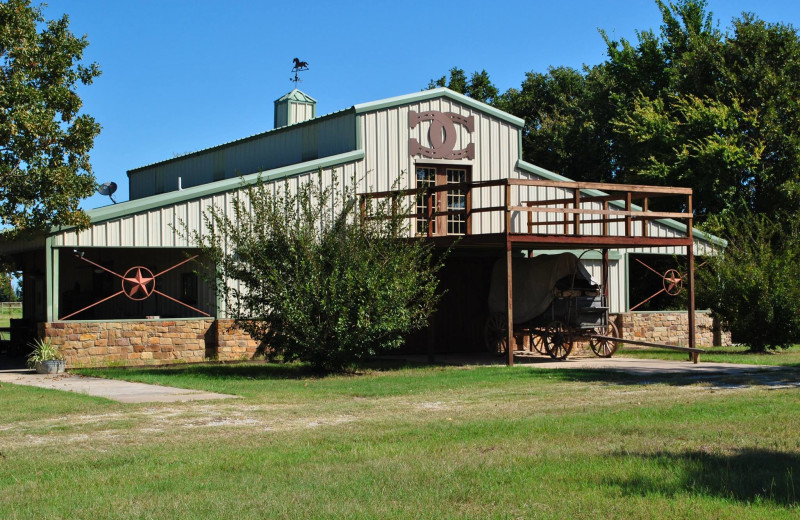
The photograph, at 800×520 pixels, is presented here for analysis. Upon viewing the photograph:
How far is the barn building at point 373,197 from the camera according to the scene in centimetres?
1909

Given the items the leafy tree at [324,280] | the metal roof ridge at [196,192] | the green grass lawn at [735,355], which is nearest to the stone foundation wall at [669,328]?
the green grass lawn at [735,355]

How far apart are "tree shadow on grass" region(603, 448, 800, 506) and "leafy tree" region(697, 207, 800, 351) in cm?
1426

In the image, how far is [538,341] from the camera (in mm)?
23500

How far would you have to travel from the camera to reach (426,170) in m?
23.2

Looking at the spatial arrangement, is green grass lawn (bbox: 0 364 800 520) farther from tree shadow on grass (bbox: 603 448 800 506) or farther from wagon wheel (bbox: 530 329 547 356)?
wagon wheel (bbox: 530 329 547 356)

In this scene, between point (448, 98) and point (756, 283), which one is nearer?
point (756, 283)

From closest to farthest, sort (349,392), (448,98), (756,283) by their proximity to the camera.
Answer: (349,392)
(756,283)
(448,98)

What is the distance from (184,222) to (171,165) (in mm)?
10575

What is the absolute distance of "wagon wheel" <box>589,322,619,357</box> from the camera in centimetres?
2067

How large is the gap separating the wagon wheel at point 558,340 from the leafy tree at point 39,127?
10.2m

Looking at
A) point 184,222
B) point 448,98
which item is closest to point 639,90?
point 448,98

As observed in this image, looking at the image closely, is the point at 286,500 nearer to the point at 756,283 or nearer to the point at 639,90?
the point at 756,283

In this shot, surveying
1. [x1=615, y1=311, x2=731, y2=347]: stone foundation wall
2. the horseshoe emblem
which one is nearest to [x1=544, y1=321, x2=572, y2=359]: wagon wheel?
[x1=615, y1=311, x2=731, y2=347]: stone foundation wall

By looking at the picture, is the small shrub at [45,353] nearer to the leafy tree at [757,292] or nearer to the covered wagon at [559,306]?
the covered wagon at [559,306]
